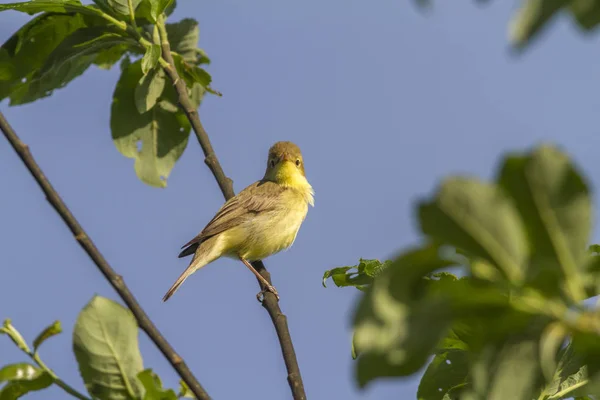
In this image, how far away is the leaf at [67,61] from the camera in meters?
4.34

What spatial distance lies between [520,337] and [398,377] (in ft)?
0.64

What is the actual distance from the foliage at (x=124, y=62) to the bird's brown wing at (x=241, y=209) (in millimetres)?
2563

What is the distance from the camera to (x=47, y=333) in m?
2.07

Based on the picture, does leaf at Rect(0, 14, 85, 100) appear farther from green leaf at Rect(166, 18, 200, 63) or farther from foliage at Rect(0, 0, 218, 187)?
green leaf at Rect(166, 18, 200, 63)

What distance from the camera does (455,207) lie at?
3.42ft

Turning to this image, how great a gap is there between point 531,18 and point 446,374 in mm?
1858

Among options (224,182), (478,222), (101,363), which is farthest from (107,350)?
(224,182)

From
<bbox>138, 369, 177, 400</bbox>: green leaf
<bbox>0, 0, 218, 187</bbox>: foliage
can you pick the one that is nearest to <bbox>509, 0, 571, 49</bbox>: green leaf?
<bbox>138, 369, 177, 400</bbox>: green leaf

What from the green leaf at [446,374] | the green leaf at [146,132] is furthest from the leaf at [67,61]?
the green leaf at [446,374]

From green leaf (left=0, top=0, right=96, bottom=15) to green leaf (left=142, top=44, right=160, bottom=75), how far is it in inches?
15.9

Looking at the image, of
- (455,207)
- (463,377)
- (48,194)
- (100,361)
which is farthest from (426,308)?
(463,377)

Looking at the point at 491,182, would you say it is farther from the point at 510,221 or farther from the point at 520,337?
the point at 520,337

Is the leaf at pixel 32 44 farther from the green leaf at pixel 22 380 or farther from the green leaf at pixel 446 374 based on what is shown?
the green leaf at pixel 446 374

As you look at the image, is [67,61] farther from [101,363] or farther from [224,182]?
[101,363]
